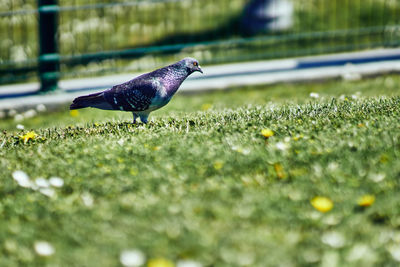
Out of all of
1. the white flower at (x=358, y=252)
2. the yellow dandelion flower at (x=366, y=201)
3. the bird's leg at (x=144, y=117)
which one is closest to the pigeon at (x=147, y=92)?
the bird's leg at (x=144, y=117)

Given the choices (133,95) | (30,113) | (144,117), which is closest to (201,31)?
(30,113)

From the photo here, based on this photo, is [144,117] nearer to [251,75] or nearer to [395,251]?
[395,251]

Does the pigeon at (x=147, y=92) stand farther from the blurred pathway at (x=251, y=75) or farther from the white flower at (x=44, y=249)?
the blurred pathway at (x=251, y=75)

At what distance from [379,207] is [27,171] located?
2279mm

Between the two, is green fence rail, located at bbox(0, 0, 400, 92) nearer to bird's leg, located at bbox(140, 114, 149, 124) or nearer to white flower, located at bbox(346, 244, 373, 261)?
bird's leg, located at bbox(140, 114, 149, 124)

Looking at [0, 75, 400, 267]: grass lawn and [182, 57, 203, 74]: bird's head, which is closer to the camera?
[0, 75, 400, 267]: grass lawn

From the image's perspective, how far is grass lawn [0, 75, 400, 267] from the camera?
2.80 metres

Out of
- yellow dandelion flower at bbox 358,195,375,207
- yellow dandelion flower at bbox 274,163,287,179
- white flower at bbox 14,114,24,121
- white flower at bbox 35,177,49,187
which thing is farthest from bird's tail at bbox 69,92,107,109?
white flower at bbox 14,114,24,121

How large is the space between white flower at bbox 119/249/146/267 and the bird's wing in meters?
2.07

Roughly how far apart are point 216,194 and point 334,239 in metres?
0.78

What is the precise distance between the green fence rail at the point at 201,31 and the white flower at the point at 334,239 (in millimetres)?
6330

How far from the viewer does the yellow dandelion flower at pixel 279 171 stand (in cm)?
349

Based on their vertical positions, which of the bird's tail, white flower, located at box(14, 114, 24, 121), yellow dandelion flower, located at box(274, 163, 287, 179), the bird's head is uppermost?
the bird's head

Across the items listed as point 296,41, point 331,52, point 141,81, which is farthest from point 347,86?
point 141,81
